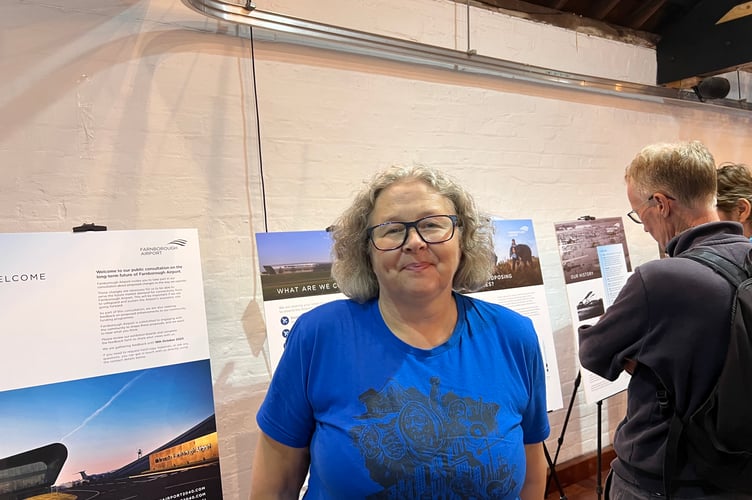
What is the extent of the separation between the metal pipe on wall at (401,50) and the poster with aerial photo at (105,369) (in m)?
0.99

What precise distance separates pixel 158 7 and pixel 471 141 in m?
1.66

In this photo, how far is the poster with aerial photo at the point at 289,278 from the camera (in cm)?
185

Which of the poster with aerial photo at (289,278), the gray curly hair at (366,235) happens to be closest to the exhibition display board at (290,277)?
the poster with aerial photo at (289,278)

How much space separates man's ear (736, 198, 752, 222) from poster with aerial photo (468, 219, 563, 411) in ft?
3.29

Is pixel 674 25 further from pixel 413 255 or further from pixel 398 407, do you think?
pixel 398 407

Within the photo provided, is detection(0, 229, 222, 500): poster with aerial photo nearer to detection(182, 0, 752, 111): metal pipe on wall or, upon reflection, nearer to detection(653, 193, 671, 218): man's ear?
detection(182, 0, 752, 111): metal pipe on wall

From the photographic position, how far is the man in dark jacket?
1240 millimetres

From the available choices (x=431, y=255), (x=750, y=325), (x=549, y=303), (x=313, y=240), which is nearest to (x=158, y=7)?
(x=313, y=240)

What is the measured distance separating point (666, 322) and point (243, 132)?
1748 millimetres

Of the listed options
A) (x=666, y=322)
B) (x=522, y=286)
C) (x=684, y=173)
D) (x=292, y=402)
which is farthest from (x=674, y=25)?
(x=292, y=402)

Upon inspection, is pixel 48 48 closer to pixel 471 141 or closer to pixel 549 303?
pixel 471 141

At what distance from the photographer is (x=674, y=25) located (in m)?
3.47

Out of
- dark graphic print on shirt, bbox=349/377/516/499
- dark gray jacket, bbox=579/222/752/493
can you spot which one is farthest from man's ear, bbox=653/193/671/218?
dark graphic print on shirt, bbox=349/377/516/499

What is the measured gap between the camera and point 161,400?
5.29ft
